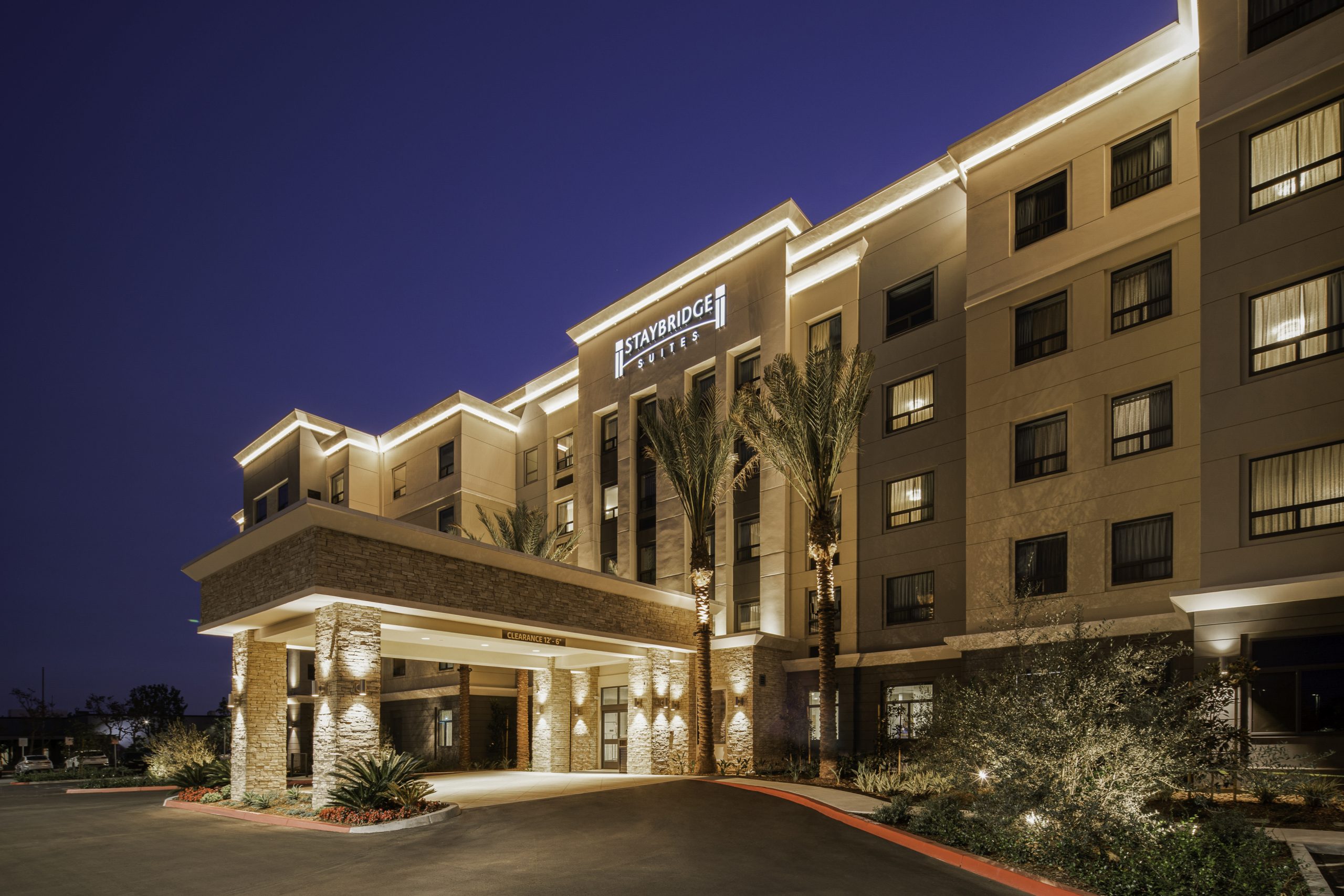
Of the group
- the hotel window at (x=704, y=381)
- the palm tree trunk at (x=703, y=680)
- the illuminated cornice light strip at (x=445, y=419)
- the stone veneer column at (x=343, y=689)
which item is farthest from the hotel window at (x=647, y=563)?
the stone veneer column at (x=343, y=689)

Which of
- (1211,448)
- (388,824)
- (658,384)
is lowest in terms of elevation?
(388,824)

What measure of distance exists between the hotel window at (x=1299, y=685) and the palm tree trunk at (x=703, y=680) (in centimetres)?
1509

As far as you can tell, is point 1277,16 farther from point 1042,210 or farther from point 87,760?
point 87,760

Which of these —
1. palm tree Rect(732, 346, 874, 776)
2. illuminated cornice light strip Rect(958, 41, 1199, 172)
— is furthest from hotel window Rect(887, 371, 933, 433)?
illuminated cornice light strip Rect(958, 41, 1199, 172)

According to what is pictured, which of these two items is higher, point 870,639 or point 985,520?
point 985,520

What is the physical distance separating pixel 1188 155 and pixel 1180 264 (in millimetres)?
2702

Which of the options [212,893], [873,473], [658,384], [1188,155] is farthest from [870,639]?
[212,893]

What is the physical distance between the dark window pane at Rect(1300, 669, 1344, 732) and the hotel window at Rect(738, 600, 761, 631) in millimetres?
17388

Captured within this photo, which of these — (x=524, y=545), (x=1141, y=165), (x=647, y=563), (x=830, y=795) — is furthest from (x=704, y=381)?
(x=830, y=795)

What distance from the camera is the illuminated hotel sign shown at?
1399 inches

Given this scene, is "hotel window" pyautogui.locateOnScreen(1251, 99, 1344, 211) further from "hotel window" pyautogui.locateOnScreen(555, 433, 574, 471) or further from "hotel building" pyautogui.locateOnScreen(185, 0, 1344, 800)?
"hotel window" pyautogui.locateOnScreen(555, 433, 574, 471)

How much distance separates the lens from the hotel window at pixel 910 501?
28219 mm

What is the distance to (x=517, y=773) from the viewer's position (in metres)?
32.7

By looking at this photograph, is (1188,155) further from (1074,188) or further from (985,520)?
(985,520)
